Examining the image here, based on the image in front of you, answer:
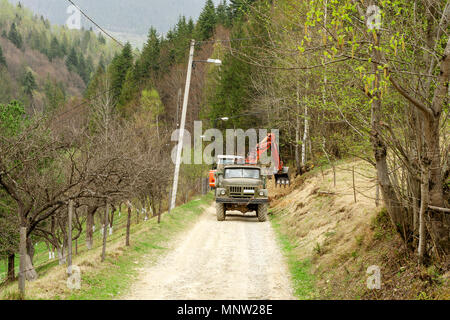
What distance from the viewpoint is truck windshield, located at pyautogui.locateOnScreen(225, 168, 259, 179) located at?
61.4ft

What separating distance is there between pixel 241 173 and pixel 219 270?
9.57 metres

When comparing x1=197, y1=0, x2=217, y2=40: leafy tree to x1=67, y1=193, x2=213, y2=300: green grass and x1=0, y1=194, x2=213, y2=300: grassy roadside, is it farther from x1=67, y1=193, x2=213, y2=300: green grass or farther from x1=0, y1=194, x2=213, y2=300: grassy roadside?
x1=0, y1=194, x2=213, y2=300: grassy roadside

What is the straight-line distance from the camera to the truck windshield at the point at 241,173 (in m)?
18.7

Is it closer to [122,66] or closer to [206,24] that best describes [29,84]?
[122,66]

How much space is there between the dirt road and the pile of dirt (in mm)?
777

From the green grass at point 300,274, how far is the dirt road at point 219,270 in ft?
0.52

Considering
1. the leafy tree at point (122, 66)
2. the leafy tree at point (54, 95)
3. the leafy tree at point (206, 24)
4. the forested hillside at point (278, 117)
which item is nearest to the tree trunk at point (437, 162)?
the forested hillside at point (278, 117)

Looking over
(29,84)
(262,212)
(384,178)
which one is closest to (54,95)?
(29,84)

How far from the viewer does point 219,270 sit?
9.43m

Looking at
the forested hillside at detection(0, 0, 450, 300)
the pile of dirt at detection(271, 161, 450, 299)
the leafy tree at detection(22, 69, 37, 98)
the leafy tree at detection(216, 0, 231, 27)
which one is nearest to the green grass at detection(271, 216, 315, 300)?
the pile of dirt at detection(271, 161, 450, 299)

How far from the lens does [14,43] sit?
13950 centimetres

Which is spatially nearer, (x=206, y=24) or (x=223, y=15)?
(x=206, y=24)

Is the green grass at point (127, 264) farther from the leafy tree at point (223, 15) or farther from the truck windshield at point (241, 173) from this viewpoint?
the leafy tree at point (223, 15)
